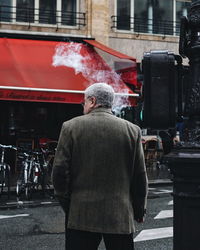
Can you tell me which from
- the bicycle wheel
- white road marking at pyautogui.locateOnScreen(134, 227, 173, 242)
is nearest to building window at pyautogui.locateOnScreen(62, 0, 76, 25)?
the bicycle wheel

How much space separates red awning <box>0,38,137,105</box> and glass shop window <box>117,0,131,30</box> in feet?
9.22

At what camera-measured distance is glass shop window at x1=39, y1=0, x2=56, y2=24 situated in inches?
647

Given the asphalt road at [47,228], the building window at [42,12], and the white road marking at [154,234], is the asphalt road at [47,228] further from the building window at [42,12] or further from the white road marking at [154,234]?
the building window at [42,12]

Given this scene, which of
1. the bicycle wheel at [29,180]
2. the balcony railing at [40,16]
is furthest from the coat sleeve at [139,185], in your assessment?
the balcony railing at [40,16]

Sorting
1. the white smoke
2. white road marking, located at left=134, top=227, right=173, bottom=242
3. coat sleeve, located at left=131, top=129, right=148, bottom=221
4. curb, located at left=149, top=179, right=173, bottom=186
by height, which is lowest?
curb, located at left=149, top=179, right=173, bottom=186

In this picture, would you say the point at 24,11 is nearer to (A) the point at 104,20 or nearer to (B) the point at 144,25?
(A) the point at 104,20

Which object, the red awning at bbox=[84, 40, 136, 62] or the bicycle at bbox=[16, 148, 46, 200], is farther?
the red awning at bbox=[84, 40, 136, 62]

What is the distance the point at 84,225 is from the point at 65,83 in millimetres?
10357

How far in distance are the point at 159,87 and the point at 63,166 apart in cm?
128

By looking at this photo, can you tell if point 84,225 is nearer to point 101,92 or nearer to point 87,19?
point 101,92

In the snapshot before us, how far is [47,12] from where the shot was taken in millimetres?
16516

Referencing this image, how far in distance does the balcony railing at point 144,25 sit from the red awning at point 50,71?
9.11 ft

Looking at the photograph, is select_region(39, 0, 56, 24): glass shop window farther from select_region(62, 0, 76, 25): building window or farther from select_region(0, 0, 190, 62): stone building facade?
select_region(62, 0, 76, 25): building window

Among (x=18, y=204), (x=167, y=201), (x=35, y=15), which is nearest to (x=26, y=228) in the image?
(x=18, y=204)
